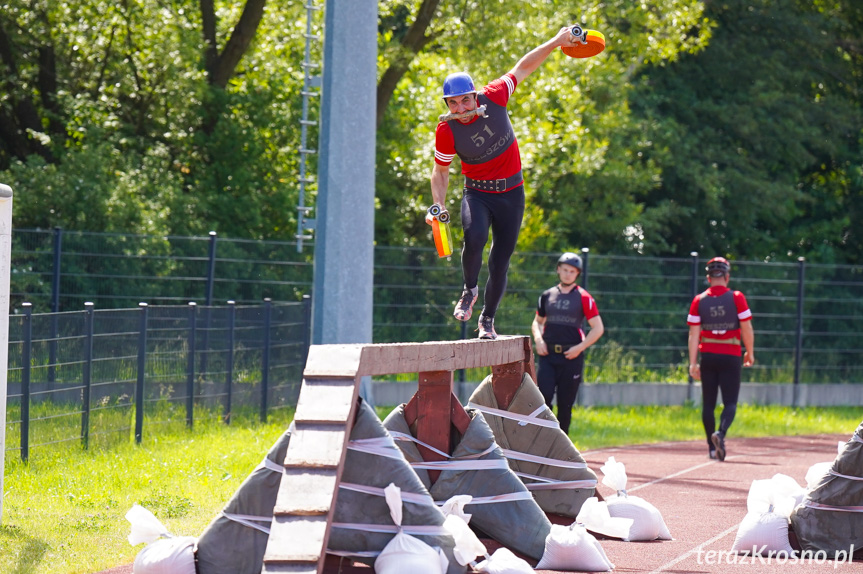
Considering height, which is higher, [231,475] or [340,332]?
[340,332]

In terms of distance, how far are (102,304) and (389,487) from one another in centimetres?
1094

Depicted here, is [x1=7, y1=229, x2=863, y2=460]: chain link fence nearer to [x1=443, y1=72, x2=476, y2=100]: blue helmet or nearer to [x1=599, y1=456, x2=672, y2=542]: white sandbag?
[x1=443, y1=72, x2=476, y2=100]: blue helmet

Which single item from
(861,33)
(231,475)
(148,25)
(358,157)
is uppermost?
(861,33)

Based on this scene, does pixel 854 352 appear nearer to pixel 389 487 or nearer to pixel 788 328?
pixel 788 328

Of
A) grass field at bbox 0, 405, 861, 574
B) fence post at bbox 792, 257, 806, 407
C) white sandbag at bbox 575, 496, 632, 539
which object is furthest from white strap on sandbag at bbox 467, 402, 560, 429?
fence post at bbox 792, 257, 806, 407

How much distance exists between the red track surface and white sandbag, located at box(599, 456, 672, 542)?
0.27ft

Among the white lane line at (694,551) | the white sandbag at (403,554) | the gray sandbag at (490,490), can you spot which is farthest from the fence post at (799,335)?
the white sandbag at (403,554)

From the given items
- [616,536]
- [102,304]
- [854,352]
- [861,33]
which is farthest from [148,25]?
[861,33]

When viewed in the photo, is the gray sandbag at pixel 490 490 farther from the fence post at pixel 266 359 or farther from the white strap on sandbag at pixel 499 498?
the fence post at pixel 266 359

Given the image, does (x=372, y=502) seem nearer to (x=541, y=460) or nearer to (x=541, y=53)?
(x=541, y=460)

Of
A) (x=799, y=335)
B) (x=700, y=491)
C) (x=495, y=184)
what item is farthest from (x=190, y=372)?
(x=799, y=335)

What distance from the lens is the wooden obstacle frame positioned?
5582mm

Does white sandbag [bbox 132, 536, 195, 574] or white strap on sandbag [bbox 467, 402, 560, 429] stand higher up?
white strap on sandbag [bbox 467, 402, 560, 429]

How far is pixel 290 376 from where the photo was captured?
50.4 ft
